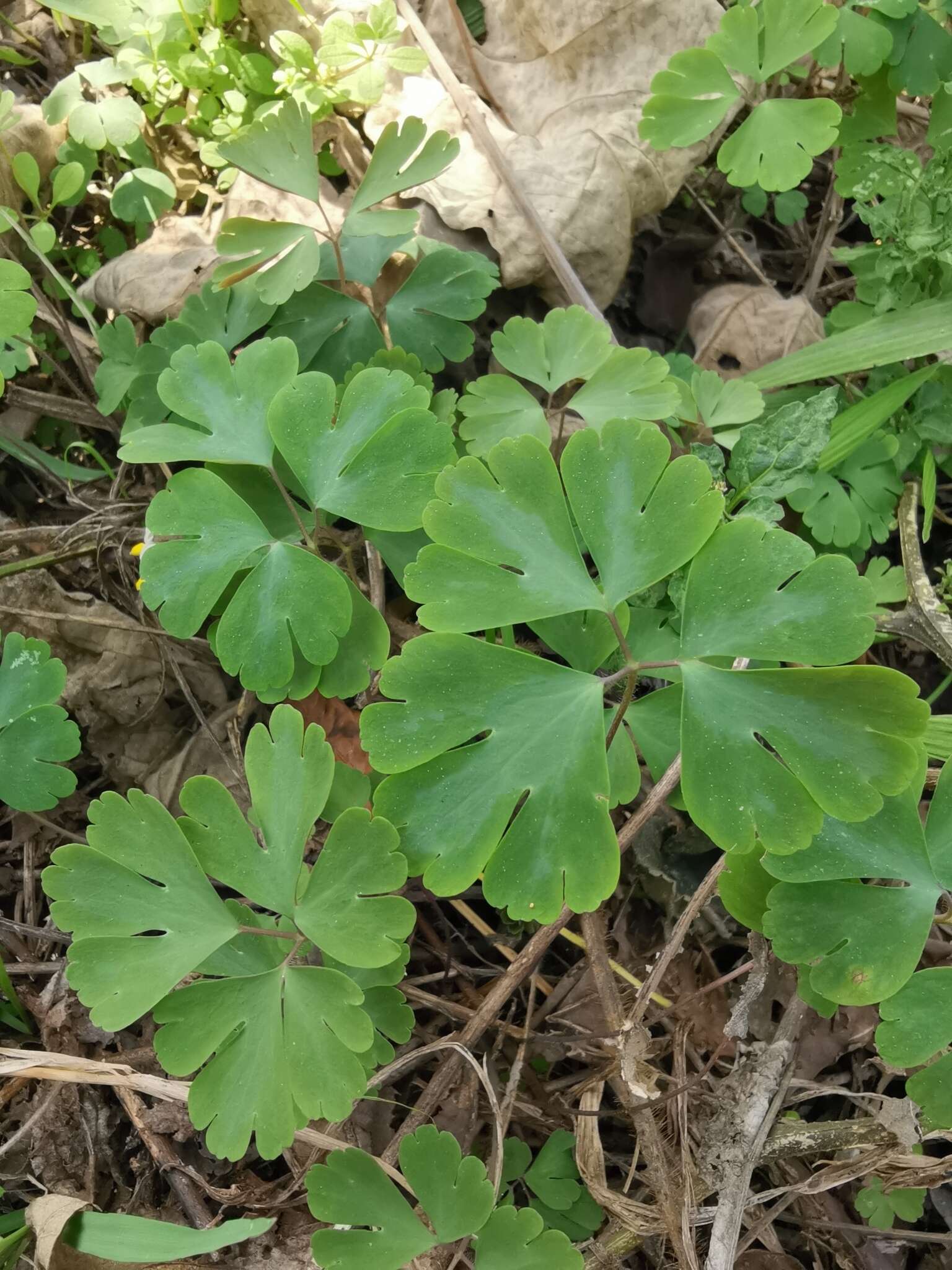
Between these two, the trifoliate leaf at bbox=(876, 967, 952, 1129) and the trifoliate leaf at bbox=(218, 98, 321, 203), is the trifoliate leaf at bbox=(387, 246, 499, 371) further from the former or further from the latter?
the trifoliate leaf at bbox=(876, 967, 952, 1129)

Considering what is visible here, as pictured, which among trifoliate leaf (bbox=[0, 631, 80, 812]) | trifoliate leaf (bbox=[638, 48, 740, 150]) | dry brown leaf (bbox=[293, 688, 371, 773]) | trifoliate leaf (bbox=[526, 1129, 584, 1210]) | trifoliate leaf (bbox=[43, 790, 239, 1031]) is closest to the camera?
trifoliate leaf (bbox=[43, 790, 239, 1031])

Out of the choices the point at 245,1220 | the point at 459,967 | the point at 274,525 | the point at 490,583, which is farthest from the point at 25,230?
the point at 245,1220

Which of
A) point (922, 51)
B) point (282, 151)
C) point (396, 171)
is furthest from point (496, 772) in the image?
point (922, 51)

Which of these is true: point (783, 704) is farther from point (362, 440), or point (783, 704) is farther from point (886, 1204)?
point (886, 1204)

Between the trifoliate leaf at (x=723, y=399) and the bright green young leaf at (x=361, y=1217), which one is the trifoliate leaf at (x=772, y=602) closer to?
the trifoliate leaf at (x=723, y=399)

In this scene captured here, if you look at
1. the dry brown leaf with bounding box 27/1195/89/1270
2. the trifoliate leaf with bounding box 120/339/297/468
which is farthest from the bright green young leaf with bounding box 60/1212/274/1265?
the trifoliate leaf with bounding box 120/339/297/468

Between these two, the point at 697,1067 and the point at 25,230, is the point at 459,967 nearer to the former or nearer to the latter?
the point at 697,1067
